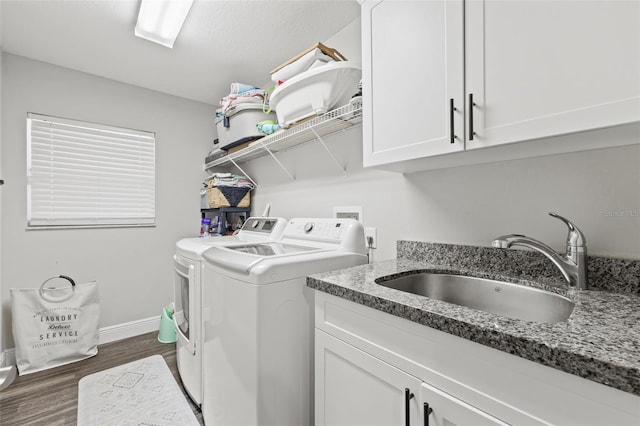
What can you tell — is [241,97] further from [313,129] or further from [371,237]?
[371,237]

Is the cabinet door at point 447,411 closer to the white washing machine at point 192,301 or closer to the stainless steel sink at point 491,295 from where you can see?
the stainless steel sink at point 491,295

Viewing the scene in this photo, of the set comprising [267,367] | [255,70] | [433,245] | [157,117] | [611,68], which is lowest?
[267,367]

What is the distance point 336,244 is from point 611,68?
1.18m

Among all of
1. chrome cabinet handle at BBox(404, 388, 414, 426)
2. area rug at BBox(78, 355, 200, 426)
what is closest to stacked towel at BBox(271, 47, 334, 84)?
chrome cabinet handle at BBox(404, 388, 414, 426)

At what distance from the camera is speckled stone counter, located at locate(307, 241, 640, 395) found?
51 centimetres

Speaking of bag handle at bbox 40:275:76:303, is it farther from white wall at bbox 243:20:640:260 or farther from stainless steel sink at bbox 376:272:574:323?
stainless steel sink at bbox 376:272:574:323

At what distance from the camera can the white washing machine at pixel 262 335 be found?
1150 mm

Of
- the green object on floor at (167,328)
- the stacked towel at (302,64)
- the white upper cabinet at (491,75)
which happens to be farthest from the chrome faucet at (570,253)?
the green object on floor at (167,328)

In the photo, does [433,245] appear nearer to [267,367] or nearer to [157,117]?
[267,367]

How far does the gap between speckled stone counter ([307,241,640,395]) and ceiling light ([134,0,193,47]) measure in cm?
177

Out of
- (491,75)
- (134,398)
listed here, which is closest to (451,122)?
(491,75)

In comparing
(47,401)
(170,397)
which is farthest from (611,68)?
(47,401)

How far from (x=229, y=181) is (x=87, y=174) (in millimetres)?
1245

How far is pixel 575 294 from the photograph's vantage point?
903mm
